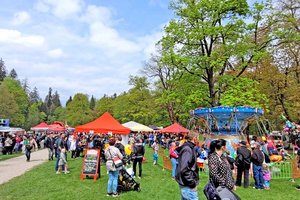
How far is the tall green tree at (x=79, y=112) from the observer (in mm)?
88494

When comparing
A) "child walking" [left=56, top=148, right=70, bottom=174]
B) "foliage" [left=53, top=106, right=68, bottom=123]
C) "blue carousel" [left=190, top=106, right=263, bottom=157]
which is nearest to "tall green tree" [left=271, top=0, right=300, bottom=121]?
"blue carousel" [left=190, top=106, right=263, bottom=157]

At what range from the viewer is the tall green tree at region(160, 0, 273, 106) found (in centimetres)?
2334

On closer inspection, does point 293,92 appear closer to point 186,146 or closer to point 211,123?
point 211,123

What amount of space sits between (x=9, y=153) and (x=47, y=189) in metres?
18.6

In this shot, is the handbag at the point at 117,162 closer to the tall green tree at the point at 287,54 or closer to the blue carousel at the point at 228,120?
the blue carousel at the point at 228,120

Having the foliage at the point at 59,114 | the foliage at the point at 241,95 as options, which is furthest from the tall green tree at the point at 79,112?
the foliage at the point at 241,95

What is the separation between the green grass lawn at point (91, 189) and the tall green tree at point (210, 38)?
12315 mm

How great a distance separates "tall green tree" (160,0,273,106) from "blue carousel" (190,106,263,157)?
498cm

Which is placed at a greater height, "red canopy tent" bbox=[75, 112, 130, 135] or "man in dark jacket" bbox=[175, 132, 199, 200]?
"red canopy tent" bbox=[75, 112, 130, 135]

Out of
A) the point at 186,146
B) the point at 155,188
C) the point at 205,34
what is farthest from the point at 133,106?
the point at 186,146

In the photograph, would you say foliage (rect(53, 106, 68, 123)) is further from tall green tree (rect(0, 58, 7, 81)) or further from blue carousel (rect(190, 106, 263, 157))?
blue carousel (rect(190, 106, 263, 157))

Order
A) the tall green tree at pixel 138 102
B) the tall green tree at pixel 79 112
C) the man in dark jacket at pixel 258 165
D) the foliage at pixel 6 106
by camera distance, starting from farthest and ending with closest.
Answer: the tall green tree at pixel 79 112, the tall green tree at pixel 138 102, the foliage at pixel 6 106, the man in dark jacket at pixel 258 165

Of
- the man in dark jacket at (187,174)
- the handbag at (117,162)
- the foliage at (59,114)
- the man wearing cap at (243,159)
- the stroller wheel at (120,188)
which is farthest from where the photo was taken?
the foliage at (59,114)

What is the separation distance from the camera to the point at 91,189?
420 inches
